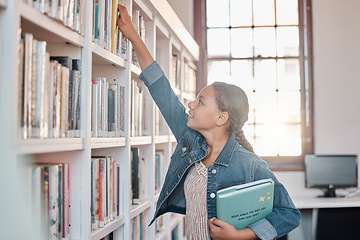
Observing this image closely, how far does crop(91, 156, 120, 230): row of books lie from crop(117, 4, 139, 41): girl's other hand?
21.6 inches

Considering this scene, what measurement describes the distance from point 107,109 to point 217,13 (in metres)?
3.05

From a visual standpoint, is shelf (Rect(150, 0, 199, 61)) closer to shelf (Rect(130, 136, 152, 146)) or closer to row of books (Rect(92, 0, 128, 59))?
row of books (Rect(92, 0, 128, 59))

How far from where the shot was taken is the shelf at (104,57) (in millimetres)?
1493

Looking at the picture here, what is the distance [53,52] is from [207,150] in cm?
72

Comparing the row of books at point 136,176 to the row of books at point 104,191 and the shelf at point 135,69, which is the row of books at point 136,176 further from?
the shelf at point 135,69

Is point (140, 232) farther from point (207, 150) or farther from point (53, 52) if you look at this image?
point (53, 52)

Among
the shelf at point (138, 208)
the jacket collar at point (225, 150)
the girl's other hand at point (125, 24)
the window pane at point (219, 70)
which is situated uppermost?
the window pane at point (219, 70)

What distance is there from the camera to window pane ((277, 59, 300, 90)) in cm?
432

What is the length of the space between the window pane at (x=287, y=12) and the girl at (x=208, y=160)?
9.51ft

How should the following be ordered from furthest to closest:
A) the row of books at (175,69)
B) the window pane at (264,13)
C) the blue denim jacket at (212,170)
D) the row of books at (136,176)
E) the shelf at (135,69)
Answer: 1. the window pane at (264,13)
2. the row of books at (175,69)
3. the row of books at (136,176)
4. the shelf at (135,69)
5. the blue denim jacket at (212,170)

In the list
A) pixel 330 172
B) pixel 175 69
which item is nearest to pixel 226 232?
pixel 175 69

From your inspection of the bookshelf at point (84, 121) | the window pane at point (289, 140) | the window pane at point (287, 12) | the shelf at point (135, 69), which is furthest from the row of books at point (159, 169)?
the window pane at point (287, 12)

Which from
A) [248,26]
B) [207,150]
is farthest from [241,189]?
[248,26]

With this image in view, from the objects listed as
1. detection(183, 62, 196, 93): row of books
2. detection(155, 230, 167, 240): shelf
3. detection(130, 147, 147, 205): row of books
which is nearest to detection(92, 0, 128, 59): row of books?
detection(130, 147, 147, 205): row of books
